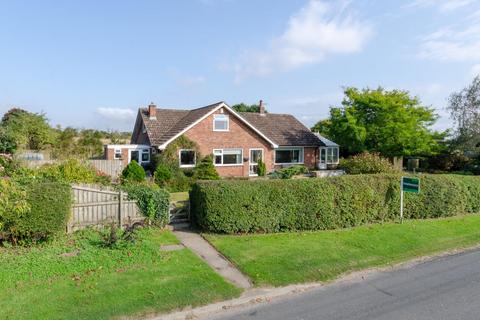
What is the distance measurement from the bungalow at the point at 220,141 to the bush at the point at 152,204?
41.0 ft

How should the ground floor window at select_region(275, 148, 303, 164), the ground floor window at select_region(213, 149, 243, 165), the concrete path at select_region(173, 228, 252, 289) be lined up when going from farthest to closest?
1. the ground floor window at select_region(275, 148, 303, 164)
2. the ground floor window at select_region(213, 149, 243, 165)
3. the concrete path at select_region(173, 228, 252, 289)

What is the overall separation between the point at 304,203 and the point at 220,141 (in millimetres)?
15412

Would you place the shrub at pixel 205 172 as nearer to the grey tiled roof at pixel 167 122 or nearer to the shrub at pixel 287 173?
the grey tiled roof at pixel 167 122

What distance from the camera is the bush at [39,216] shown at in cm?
903

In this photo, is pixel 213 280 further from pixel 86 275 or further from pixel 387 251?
pixel 387 251

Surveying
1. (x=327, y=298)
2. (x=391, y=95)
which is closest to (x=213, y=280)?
(x=327, y=298)

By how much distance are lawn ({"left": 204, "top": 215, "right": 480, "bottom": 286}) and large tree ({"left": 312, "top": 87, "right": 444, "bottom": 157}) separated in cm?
1449

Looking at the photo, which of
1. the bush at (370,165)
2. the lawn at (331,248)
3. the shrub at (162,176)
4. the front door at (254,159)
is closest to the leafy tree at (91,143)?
the shrub at (162,176)

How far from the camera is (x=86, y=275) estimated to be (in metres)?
7.71

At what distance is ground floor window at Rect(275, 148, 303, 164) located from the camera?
31156 millimetres

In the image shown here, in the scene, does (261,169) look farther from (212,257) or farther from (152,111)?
(212,257)

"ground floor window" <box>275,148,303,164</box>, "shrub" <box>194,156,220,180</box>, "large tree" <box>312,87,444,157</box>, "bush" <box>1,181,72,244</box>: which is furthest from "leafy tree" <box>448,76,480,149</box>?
"bush" <box>1,181,72,244</box>

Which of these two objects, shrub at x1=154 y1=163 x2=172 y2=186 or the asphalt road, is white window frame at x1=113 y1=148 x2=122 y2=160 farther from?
the asphalt road

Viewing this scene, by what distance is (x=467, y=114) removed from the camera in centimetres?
3216
